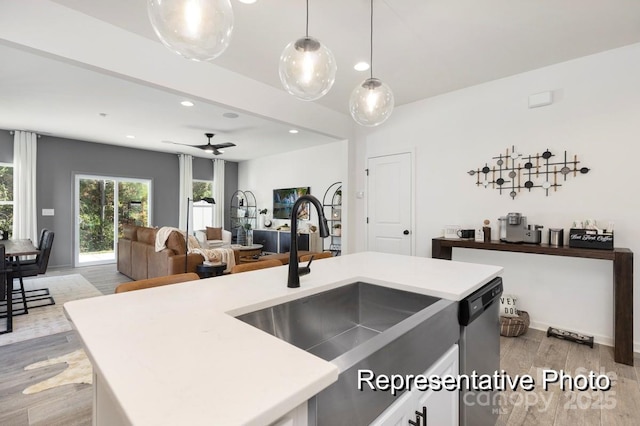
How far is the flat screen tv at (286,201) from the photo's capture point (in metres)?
7.02

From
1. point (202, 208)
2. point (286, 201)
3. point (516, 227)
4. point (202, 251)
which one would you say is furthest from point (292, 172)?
point (516, 227)

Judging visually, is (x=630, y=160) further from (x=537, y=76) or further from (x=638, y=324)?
(x=638, y=324)

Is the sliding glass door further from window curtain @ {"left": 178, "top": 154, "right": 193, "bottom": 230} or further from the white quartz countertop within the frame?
the white quartz countertop

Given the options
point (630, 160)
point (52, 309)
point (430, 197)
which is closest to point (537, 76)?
point (630, 160)

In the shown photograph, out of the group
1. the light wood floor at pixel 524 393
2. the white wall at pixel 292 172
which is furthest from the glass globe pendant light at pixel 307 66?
the white wall at pixel 292 172

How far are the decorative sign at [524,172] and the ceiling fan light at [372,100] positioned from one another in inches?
79.2

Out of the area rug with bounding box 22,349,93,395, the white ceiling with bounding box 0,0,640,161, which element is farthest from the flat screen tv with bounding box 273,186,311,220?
the area rug with bounding box 22,349,93,395

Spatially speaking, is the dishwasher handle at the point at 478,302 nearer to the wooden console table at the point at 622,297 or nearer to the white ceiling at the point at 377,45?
the wooden console table at the point at 622,297

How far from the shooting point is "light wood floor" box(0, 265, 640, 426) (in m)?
1.87

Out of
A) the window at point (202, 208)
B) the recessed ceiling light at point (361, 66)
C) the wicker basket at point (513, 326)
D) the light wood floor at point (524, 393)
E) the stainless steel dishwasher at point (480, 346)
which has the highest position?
the recessed ceiling light at point (361, 66)

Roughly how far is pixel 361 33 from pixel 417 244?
2664 millimetres

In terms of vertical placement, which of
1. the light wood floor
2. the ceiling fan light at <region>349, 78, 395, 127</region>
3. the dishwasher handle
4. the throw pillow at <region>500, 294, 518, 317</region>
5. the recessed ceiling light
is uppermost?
the recessed ceiling light

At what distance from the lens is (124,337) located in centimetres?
85

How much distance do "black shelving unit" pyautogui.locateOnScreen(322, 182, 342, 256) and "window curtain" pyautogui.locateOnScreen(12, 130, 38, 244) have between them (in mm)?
5675
